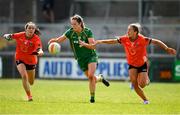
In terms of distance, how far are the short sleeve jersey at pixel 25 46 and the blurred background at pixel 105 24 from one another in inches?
648

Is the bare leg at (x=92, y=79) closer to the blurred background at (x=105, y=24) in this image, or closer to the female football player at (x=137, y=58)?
the female football player at (x=137, y=58)

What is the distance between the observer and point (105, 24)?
39.5m

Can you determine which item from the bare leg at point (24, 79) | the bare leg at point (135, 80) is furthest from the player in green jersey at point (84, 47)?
the bare leg at point (24, 79)

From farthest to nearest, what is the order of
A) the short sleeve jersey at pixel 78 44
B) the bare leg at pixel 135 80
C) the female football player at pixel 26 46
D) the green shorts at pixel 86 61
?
the female football player at pixel 26 46, the green shorts at pixel 86 61, the short sleeve jersey at pixel 78 44, the bare leg at pixel 135 80

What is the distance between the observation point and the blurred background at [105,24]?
120 feet

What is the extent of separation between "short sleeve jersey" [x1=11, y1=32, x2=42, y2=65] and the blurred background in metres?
16.4

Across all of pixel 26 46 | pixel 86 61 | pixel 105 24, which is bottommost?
pixel 86 61

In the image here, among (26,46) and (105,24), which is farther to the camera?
(105,24)

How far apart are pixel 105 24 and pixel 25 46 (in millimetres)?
19841

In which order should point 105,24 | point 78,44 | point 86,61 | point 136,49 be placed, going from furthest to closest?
point 105,24 < point 86,61 < point 78,44 < point 136,49

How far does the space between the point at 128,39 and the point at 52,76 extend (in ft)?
62.3

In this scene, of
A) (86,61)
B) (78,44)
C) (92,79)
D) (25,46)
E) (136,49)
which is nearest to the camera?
(92,79)

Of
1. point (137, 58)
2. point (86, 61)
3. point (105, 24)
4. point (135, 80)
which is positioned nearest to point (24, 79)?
point (86, 61)

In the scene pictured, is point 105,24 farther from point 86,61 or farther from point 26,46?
point 86,61
